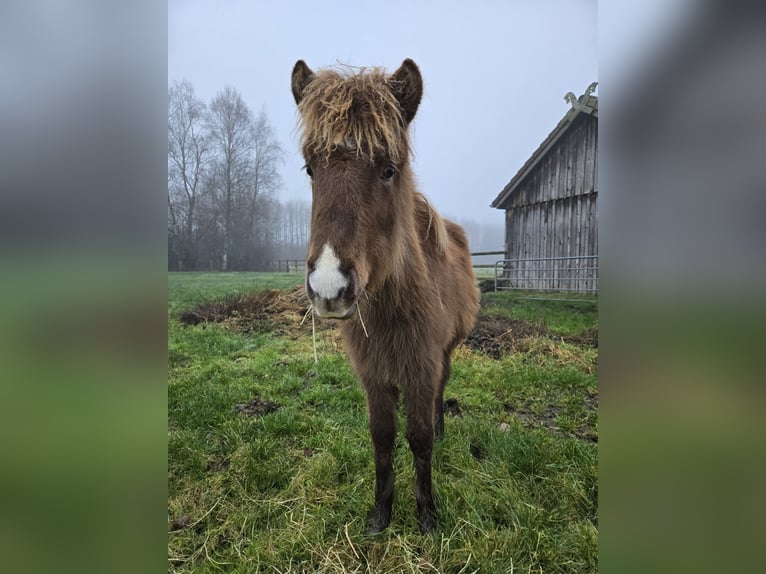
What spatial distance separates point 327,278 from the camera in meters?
1.46

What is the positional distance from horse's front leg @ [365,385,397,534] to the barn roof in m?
2.49

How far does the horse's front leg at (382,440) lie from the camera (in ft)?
7.90

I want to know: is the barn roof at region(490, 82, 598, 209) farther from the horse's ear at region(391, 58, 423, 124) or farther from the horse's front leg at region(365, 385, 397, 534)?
the horse's front leg at region(365, 385, 397, 534)

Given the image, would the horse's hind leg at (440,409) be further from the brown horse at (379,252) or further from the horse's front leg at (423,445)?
the horse's front leg at (423,445)

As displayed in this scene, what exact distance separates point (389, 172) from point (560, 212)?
13.4 ft

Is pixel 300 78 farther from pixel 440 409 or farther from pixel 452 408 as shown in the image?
pixel 452 408

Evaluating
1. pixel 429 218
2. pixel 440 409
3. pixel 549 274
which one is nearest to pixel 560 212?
pixel 549 274

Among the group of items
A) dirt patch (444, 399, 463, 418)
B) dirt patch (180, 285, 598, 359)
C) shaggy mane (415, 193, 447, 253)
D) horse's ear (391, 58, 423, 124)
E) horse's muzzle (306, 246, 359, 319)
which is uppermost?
horse's ear (391, 58, 423, 124)

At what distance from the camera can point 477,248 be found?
4.53m

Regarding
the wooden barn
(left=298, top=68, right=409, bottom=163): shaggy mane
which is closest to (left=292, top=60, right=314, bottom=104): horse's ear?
(left=298, top=68, right=409, bottom=163): shaggy mane

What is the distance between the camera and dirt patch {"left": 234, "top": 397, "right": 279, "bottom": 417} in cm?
387
